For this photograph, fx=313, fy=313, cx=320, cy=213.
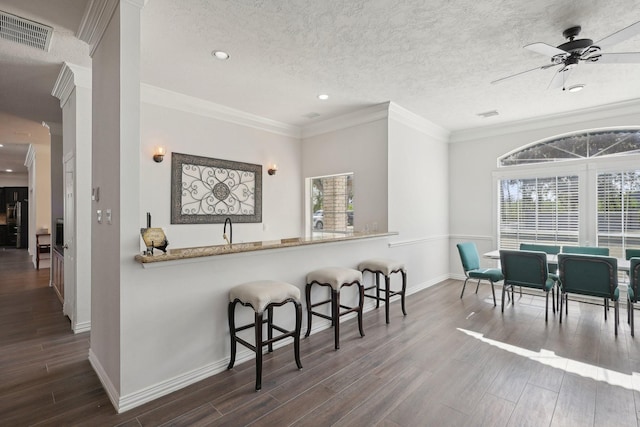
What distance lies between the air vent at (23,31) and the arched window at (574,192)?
646cm

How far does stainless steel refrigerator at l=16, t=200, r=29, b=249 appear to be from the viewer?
1138 cm

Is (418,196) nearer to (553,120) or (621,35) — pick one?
(553,120)

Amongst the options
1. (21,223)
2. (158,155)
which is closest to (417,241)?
(158,155)

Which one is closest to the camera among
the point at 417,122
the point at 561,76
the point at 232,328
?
the point at 232,328

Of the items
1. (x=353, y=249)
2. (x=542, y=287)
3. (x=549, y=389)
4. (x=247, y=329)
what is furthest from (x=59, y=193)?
(x=542, y=287)

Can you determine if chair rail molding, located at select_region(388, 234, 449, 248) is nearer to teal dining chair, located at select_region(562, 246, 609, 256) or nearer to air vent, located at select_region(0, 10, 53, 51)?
teal dining chair, located at select_region(562, 246, 609, 256)

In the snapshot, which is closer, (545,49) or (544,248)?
(545,49)

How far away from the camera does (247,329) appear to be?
289 cm

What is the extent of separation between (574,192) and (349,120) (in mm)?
3777

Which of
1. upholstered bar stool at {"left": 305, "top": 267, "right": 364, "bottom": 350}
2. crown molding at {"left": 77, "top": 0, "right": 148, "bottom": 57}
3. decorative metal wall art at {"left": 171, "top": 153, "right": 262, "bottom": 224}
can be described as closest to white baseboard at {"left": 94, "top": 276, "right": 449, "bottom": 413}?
upholstered bar stool at {"left": 305, "top": 267, "right": 364, "bottom": 350}

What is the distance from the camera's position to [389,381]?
8.35ft

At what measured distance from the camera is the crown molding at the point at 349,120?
186 inches

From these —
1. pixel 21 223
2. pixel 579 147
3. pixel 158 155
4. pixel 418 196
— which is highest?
pixel 579 147

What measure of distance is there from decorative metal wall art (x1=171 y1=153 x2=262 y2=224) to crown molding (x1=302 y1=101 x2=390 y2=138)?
48.9 inches
